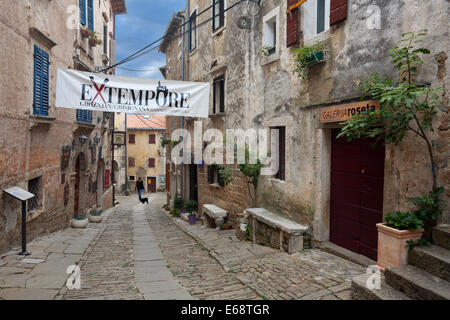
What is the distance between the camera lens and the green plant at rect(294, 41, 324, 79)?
5918 mm

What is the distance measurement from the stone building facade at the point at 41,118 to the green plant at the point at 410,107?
21.5ft

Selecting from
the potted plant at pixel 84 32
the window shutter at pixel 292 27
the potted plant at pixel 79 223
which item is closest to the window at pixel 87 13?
the potted plant at pixel 84 32

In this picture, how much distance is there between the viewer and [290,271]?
5.21 m

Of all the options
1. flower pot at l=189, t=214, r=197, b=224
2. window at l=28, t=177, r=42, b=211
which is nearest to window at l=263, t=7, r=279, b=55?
window at l=28, t=177, r=42, b=211

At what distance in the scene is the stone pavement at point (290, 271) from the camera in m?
4.41

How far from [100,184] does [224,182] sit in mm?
9391

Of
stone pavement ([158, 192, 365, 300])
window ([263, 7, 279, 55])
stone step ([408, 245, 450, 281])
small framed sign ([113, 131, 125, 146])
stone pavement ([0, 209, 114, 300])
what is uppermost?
window ([263, 7, 279, 55])

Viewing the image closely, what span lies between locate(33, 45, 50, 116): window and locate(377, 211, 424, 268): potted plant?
7713mm

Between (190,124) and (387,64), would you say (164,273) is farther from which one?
(190,124)

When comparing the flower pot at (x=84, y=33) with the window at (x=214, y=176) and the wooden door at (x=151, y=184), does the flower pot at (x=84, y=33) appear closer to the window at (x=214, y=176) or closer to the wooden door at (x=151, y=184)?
the window at (x=214, y=176)

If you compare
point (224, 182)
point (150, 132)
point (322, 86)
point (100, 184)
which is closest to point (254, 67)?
point (322, 86)

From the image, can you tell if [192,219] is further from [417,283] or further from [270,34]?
[417,283]

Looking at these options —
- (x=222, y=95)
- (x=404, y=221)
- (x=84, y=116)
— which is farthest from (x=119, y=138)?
(x=404, y=221)

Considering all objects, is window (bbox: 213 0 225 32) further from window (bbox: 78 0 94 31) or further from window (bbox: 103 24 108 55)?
window (bbox: 103 24 108 55)
